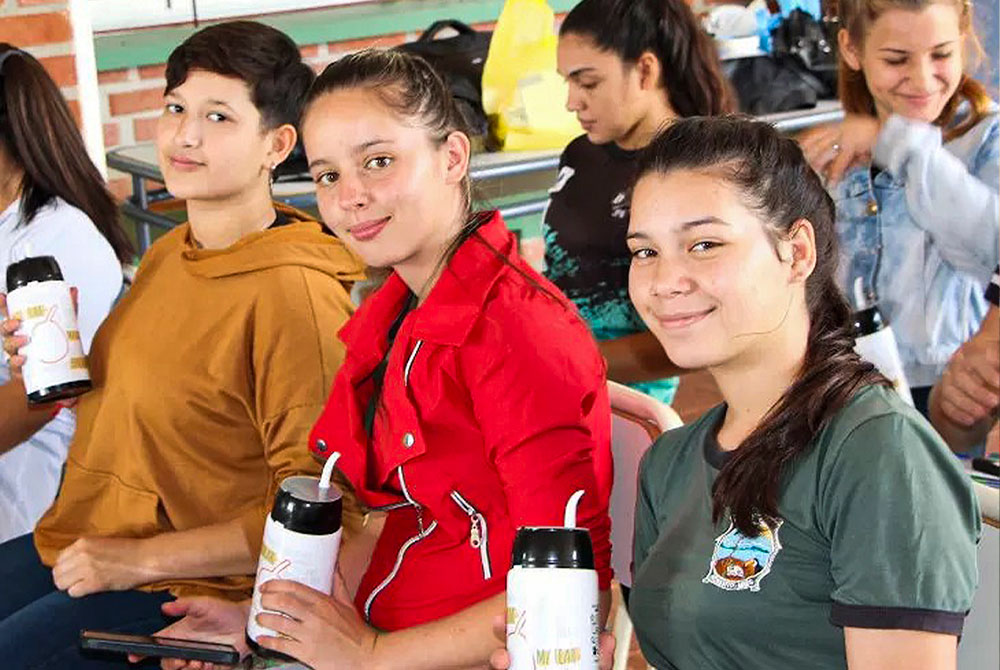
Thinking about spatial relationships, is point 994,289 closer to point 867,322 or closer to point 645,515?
point 867,322

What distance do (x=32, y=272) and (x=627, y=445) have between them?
0.71 meters

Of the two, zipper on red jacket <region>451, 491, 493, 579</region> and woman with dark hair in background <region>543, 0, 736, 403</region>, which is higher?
woman with dark hair in background <region>543, 0, 736, 403</region>

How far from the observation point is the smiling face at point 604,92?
81.7 inches

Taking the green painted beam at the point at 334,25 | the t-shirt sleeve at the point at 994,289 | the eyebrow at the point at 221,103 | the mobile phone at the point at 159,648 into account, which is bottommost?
the mobile phone at the point at 159,648

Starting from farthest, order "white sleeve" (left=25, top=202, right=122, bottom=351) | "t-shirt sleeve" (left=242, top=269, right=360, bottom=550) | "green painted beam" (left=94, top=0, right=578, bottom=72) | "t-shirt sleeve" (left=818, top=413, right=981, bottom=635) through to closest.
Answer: "green painted beam" (left=94, top=0, right=578, bottom=72), "white sleeve" (left=25, top=202, right=122, bottom=351), "t-shirt sleeve" (left=242, top=269, right=360, bottom=550), "t-shirt sleeve" (left=818, top=413, right=981, bottom=635)

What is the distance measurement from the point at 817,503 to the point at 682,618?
0.16 m

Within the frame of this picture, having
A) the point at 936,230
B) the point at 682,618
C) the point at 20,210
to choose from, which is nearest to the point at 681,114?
the point at 936,230

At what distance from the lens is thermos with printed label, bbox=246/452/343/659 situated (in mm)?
1236

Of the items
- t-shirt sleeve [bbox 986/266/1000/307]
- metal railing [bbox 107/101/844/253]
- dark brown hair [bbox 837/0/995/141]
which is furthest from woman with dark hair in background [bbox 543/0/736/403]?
t-shirt sleeve [bbox 986/266/1000/307]

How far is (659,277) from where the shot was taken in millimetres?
1161

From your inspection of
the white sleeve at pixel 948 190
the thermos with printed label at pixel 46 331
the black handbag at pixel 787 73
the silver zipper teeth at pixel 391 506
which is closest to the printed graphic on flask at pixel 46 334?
the thermos with printed label at pixel 46 331

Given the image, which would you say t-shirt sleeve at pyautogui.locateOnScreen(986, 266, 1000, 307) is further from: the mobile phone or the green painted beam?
the green painted beam

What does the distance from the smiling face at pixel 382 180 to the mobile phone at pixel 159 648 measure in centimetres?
41

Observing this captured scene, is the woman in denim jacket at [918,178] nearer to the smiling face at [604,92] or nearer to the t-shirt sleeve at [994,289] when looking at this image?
the t-shirt sleeve at [994,289]
